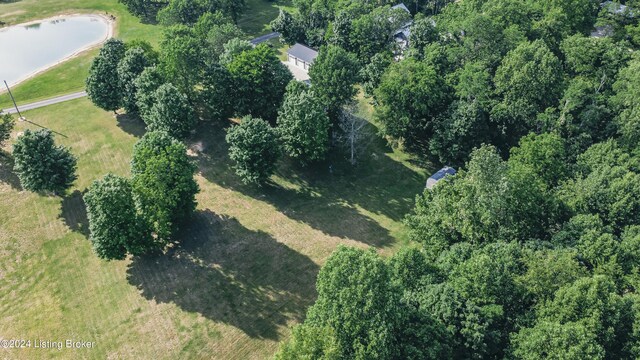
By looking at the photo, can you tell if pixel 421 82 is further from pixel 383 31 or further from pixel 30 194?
pixel 30 194

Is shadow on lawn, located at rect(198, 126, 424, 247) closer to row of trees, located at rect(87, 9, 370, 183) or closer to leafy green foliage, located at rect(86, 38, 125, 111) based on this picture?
row of trees, located at rect(87, 9, 370, 183)

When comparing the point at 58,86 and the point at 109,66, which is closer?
the point at 109,66

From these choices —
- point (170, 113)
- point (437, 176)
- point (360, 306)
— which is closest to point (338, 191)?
Result: point (437, 176)

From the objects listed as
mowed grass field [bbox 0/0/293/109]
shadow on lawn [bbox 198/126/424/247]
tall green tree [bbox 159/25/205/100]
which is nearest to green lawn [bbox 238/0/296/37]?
mowed grass field [bbox 0/0/293/109]

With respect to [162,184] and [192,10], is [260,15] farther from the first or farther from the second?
[162,184]

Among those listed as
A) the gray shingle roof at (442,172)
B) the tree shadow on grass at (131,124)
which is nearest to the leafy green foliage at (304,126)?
the gray shingle roof at (442,172)

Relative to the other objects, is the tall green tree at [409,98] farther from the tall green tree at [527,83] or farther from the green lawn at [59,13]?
the green lawn at [59,13]

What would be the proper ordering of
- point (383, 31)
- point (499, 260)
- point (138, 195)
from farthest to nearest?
point (383, 31) < point (138, 195) < point (499, 260)

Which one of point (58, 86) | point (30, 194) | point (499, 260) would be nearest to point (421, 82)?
point (499, 260)
